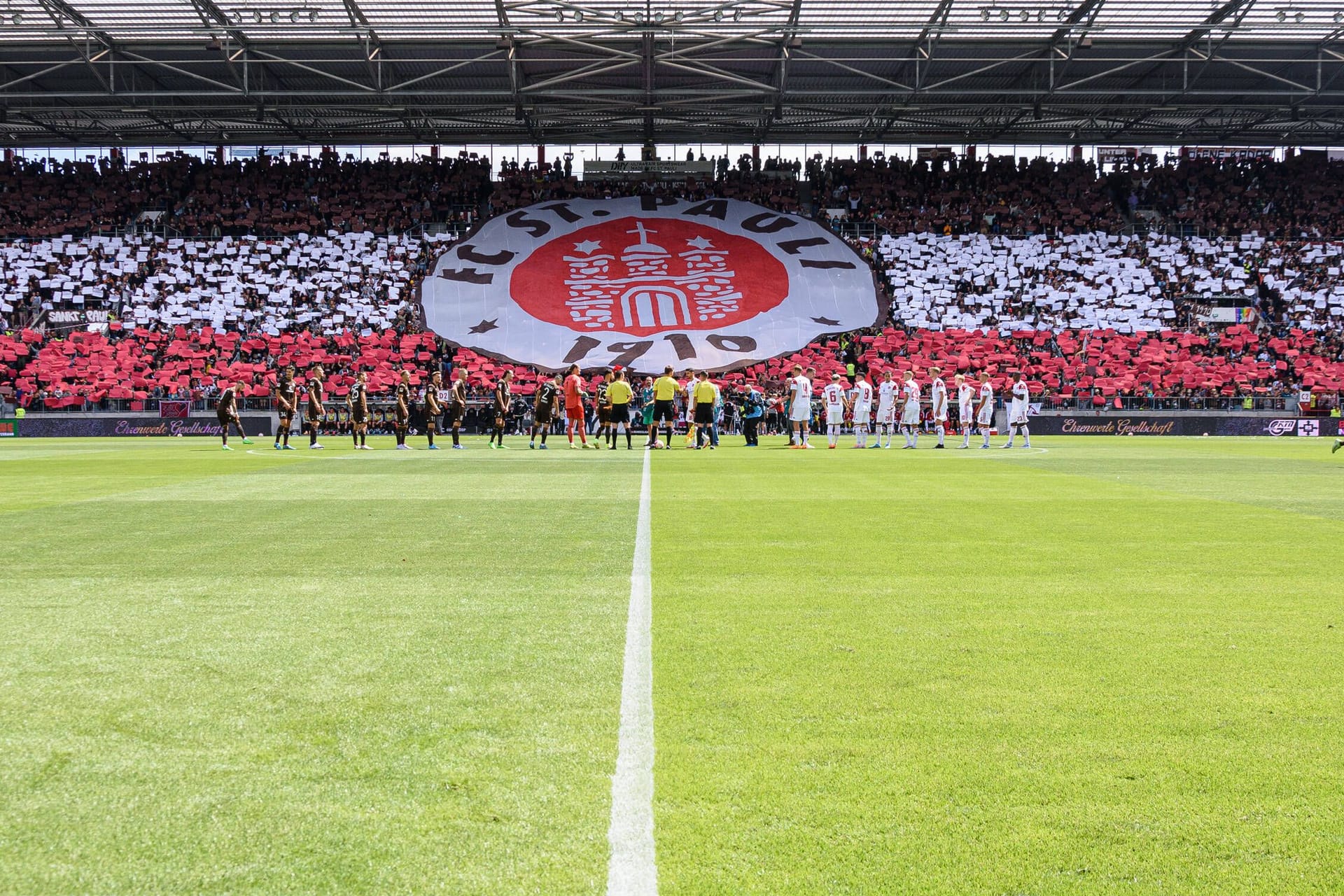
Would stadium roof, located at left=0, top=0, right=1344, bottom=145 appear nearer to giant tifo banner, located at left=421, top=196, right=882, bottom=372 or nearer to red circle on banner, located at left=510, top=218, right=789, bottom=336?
giant tifo banner, located at left=421, top=196, right=882, bottom=372

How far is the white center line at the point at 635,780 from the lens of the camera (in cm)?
294

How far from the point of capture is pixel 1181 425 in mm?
39469

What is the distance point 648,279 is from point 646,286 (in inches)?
21.2

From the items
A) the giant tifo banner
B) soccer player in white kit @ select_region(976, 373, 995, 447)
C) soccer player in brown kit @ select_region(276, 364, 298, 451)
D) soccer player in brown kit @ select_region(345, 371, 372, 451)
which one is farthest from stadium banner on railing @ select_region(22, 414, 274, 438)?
soccer player in white kit @ select_region(976, 373, 995, 447)

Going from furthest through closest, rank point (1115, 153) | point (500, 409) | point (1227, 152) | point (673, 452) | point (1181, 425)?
point (1227, 152), point (1115, 153), point (1181, 425), point (500, 409), point (673, 452)

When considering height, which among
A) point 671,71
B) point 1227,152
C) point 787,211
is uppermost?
point 671,71

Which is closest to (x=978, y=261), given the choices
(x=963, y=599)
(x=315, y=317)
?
(x=315, y=317)

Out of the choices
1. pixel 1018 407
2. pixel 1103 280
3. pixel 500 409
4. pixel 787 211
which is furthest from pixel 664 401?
pixel 1103 280

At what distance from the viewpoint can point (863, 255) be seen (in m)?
50.7

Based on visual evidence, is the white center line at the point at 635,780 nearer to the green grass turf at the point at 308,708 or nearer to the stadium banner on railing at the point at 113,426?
the green grass turf at the point at 308,708

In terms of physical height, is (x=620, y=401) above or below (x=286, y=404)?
above

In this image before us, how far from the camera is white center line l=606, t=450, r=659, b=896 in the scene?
2939 millimetres

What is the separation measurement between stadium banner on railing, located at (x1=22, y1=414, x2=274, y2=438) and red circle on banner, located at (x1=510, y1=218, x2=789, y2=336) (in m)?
12.1

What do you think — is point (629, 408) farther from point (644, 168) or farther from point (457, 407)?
point (644, 168)
